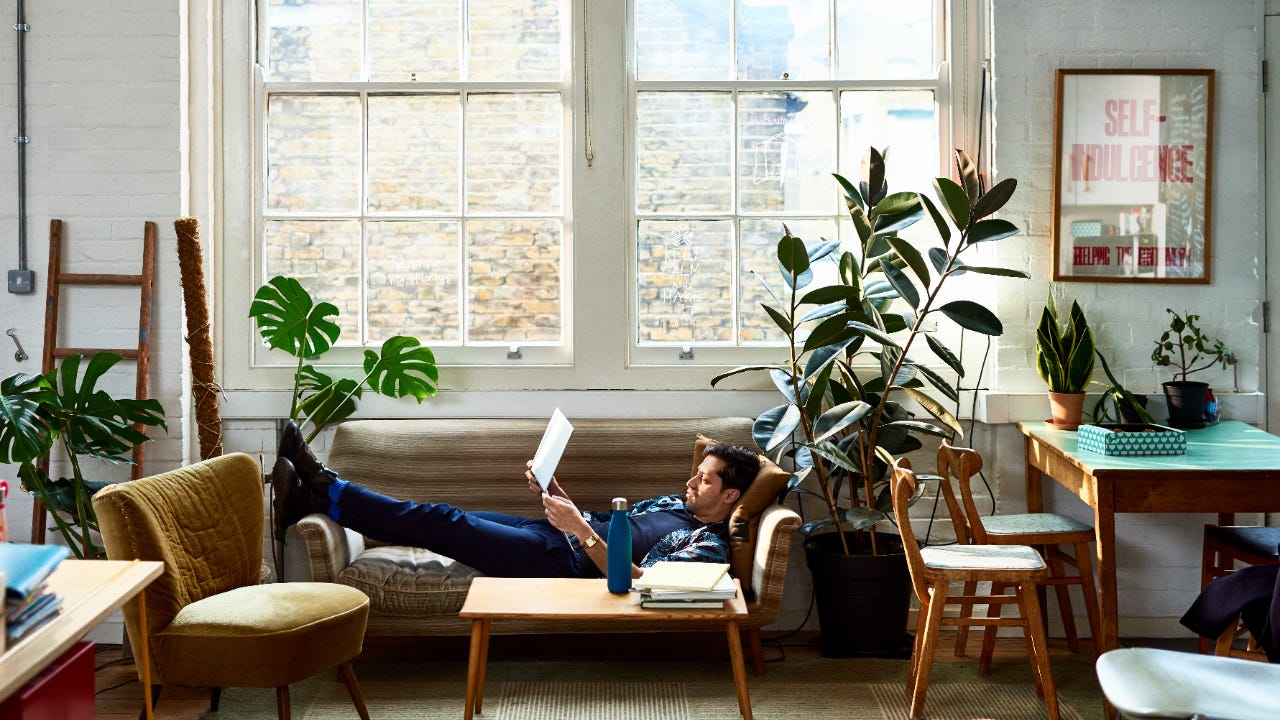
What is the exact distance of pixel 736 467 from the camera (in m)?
3.50

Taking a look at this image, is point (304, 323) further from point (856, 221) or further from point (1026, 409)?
point (1026, 409)

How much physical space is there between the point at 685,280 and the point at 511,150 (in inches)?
34.9

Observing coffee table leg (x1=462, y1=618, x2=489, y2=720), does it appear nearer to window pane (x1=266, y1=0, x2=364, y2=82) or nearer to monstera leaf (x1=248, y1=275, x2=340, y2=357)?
monstera leaf (x1=248, y1=275, x2=340, y2=357)

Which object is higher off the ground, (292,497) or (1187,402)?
(1187,402)

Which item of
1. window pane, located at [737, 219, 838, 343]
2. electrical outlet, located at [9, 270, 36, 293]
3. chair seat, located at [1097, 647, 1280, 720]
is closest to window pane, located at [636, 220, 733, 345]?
window pane, located at [737, 219, 838, 343]

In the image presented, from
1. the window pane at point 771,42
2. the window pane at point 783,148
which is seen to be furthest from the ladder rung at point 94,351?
the window pane at point 771,42

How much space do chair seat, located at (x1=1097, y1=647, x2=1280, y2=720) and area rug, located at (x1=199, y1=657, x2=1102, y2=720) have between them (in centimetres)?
129

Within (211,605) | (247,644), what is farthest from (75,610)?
(211,605)

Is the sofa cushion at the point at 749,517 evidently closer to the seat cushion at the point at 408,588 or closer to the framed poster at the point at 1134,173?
the seat cushion at the point at 408,588

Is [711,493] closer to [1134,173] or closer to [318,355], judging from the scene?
[318,355]

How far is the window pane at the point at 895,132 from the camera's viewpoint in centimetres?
422

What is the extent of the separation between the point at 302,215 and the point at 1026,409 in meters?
2.95

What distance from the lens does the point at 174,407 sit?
395cm

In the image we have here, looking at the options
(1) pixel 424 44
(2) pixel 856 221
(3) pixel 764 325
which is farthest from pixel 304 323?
(2) pixel 856 221
